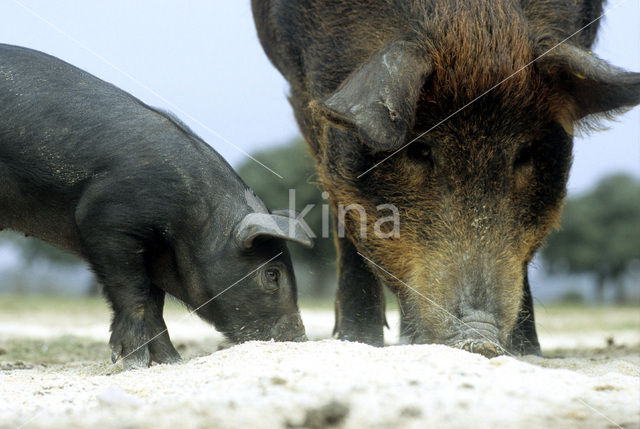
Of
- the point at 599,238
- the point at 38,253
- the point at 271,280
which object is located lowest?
the point at 38,253

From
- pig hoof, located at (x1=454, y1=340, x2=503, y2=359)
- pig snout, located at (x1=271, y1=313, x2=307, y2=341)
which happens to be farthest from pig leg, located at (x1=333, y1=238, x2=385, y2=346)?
pig hoof, located at (x1=454, y1=340, x2=503, y2=359)

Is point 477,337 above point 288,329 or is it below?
above

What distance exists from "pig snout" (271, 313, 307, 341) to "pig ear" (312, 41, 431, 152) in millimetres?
1530

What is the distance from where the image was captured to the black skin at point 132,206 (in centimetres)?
436

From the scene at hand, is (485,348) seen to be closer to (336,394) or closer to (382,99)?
(336,394)

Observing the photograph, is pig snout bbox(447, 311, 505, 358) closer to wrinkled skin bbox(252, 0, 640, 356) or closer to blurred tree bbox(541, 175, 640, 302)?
wrinkled skin bbox(252, 0, 640, 356)

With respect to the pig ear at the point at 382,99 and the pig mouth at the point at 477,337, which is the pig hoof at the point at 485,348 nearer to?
the pig mouth at the point at 477,337

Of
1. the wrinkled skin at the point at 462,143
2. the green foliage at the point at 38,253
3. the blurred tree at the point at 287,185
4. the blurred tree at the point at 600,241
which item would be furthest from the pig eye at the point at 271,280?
the blurred tree at the point at 600,241

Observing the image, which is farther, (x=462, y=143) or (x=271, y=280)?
(x=271, y=280)

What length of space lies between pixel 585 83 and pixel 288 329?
240 cm

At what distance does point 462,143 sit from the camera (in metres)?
4.00

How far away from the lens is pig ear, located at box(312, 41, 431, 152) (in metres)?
3.57

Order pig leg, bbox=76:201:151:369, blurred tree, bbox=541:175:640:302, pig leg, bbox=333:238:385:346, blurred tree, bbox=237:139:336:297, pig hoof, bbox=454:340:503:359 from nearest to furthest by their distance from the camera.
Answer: pig hoof, bbox=454:340:503:359, pig leg, bbox=76:201:151:369, pig leg, bbox=333:238:385:346, blurred tree, bbox=237:139:336:297, blurred tree, bbox=541:175:640:302

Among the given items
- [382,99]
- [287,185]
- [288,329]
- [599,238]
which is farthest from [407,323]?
[599,238]
